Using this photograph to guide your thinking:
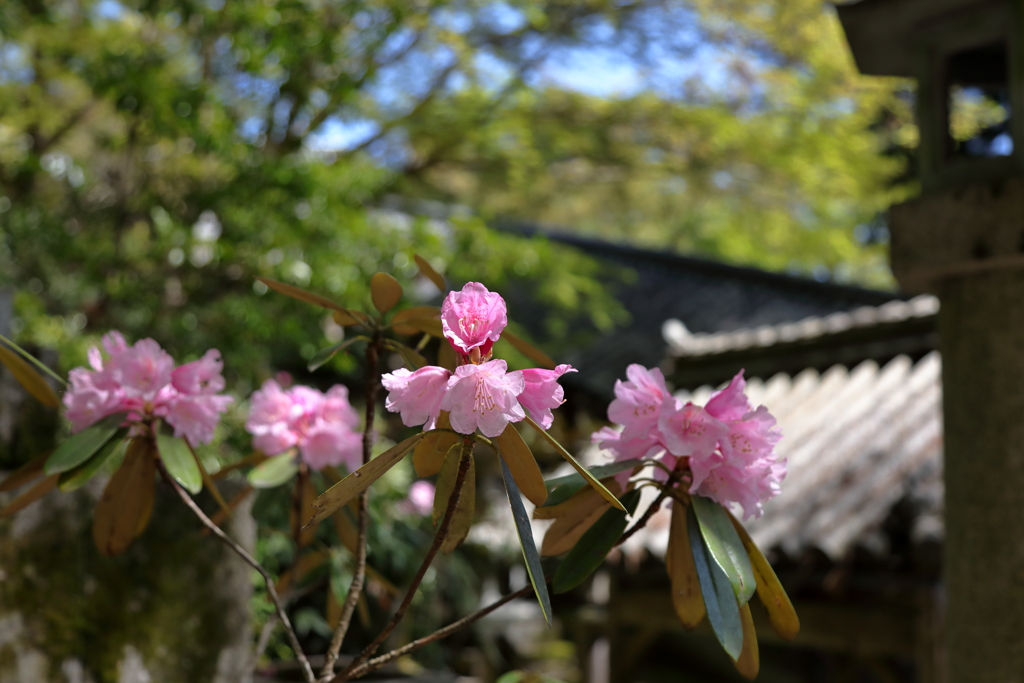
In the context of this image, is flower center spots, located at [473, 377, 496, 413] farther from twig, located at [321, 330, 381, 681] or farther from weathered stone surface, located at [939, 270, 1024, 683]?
weathered stone surface, located at [939, 270, 1024, 683]

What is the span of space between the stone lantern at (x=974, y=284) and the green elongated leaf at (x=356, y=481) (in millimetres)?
1432

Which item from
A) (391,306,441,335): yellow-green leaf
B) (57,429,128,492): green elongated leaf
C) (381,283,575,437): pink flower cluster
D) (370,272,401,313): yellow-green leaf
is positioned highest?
(381,283,575,437): pink flower cluster

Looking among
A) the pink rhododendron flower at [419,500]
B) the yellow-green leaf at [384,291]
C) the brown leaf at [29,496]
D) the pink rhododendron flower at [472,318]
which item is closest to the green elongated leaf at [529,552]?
the pink rhododendron flower at [472,318]

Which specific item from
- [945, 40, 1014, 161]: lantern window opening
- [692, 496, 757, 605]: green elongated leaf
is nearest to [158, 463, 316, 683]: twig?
[692, 496, 757, 605]: green elongated leaf

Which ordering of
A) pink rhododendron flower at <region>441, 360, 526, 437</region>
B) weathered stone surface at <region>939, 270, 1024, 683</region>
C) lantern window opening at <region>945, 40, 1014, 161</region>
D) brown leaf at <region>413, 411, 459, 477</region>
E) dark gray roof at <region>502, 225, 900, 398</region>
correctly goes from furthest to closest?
1. dark gray roof at <region>502, 225, 900, 398</region>
2. lantern window opening at <region>945, 40, 1014, 161</region>
3. weathered stone surface at <region>939, 270, 1024, 683</region>
4. brown leaf at <region>413, 411, 459, 477</region>
5. pink rhododendron flower at <region>441, 360, 526, 437</region>

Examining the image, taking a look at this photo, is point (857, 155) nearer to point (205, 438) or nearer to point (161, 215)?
point (161, 215)

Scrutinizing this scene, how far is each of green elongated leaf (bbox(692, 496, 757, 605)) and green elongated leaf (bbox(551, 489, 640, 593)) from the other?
92mm

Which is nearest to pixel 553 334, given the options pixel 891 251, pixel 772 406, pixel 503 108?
pixel 503 108

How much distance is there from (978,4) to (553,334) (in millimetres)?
6037

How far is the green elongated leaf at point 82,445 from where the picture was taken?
3.41 feet

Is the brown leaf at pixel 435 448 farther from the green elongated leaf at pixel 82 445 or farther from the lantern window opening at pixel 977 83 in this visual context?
the lantern window opening at pixel 977 83

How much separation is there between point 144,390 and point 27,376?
7.0 inches

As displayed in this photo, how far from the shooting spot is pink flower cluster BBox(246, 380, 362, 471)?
53.0 inches

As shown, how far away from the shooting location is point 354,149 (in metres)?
6.02
